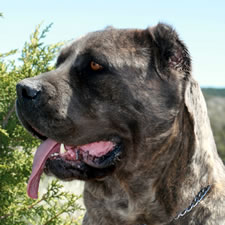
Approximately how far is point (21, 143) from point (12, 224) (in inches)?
33.0

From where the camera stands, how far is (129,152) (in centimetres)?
315

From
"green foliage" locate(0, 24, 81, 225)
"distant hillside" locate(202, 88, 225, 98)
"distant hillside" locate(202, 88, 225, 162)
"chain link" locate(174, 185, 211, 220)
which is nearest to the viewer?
"chain link" locate(174, 185, 211, 220)

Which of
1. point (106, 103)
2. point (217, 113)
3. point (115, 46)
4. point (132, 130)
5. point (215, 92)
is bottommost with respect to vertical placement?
point (215, 92)

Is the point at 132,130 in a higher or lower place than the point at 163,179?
higher

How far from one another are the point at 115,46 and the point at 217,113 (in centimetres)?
6995

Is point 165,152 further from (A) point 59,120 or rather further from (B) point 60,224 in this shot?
(B) point 60,224

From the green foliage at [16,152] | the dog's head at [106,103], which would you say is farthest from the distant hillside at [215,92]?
the dog's head at [106,103]

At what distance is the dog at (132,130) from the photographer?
9.82 ft

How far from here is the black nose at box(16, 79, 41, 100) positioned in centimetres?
294

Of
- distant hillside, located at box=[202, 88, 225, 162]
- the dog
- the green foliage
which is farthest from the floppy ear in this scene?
distant hillside, located at box=[202, 88, 225, 162]

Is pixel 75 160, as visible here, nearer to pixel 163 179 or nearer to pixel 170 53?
pixel 163 179

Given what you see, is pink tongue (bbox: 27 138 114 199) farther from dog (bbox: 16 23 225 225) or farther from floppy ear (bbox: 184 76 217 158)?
floppy ear (bbox: 184 76 217 158)

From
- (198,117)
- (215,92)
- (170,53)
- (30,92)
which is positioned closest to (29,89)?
(30,92)

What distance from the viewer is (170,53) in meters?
3.18
